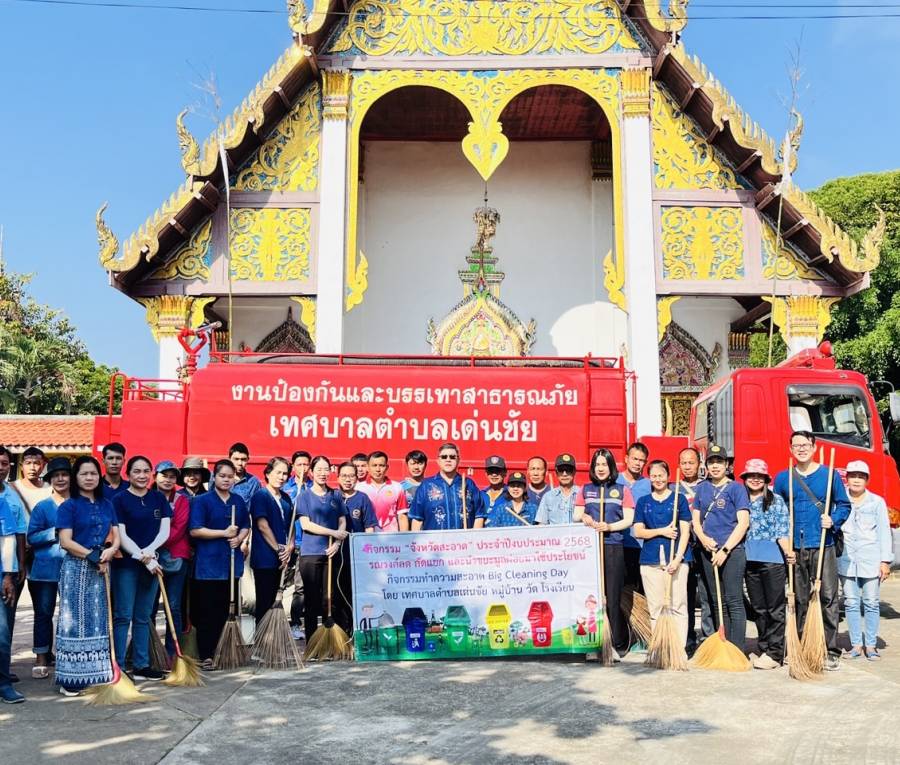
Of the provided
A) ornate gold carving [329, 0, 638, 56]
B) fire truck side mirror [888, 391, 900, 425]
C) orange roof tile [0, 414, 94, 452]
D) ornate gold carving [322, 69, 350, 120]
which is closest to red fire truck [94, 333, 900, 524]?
fire truck side mirror [888, 391, 900, 425]

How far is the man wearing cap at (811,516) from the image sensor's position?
22.7 feet

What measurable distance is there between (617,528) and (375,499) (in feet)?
7.52

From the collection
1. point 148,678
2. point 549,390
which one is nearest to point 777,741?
point 148,678

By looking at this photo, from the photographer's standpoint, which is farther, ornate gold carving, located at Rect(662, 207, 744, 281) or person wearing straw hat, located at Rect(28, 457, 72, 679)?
ornate gold carving, located at Rect(662, 207, 744, 281)

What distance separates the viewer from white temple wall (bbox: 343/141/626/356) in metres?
17.7

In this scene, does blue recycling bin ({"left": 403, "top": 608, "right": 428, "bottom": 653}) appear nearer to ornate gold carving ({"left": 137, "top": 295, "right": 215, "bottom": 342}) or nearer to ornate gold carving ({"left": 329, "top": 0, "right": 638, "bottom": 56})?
ornate gold carving ({"left": 137, "top": 295, "right": 215, "bottom": 342})

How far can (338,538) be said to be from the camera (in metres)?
7.11

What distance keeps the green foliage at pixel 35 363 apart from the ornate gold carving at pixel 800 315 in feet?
70.9

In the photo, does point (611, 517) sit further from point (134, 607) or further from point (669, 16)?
point (669, 16)

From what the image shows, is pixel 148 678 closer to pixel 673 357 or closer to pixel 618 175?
pixel 618 175

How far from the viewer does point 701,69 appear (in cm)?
1412

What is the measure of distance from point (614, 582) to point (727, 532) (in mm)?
921

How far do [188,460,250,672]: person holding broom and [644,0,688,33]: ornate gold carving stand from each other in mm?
10680

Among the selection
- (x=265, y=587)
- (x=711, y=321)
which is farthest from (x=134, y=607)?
(x=711, y=321)
